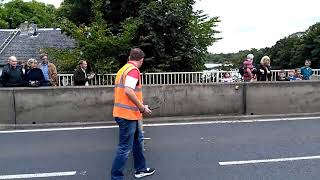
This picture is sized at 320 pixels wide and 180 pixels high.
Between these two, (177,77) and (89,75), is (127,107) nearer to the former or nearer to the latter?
(89,75)

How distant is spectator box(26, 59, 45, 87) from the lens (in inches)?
443

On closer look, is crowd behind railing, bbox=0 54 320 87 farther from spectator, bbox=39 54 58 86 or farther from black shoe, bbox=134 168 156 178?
black shoe, bbox=134 168 156 178

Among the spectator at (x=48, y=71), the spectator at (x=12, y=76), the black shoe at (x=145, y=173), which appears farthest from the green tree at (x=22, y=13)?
the black shoe at (x=145, y=173)

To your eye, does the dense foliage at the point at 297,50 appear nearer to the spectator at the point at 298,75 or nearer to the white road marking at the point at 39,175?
the spectator at the point at 298,75

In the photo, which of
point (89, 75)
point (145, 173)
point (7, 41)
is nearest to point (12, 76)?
point (89, 75)

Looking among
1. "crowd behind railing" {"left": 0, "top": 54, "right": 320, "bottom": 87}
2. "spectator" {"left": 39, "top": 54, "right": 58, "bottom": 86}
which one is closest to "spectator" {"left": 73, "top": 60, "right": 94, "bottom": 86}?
"crowd behind railing" {"left": 0, "top": 54, "right": 320, "bottom": 87}

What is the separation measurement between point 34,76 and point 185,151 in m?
5.28

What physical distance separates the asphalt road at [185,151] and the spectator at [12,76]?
192 centimetres

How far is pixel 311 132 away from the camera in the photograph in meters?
9.34

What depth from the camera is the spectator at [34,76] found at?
36.9ft

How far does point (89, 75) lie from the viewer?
13.2 metres

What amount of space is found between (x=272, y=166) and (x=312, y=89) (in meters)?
5.86

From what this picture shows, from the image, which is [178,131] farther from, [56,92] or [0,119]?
[0,119]

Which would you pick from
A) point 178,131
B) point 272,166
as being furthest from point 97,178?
point 178,131
